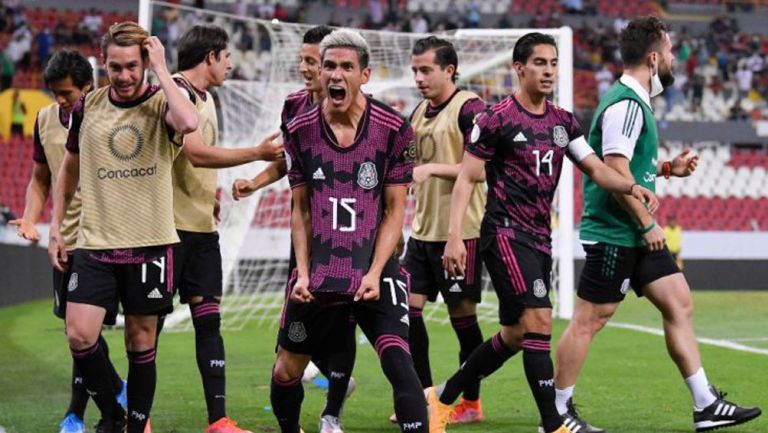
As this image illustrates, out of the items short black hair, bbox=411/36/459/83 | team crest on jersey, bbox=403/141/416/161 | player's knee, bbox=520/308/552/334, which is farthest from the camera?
short black hair, bbox=411/36/459/83

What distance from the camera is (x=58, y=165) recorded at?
6.96 m

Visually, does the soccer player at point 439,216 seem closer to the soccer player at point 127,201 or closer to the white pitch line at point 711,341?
the soccer player at point 127,201

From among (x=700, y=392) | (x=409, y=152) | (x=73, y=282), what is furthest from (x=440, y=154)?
(x=73, y=282)

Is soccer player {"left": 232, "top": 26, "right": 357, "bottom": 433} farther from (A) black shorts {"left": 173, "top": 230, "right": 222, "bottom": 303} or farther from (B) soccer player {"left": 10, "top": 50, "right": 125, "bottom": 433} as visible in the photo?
(B) soccer player {"left": 10, "top": 50, "right": 125, "bottom": 433}

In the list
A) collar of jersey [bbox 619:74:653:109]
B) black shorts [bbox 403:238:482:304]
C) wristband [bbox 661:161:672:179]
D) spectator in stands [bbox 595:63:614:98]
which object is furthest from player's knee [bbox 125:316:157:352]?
spectator in stands [bbox 595:63:614:98]

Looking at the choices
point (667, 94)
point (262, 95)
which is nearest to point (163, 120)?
point (262, 95)

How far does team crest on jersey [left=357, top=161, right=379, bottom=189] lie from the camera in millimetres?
5156

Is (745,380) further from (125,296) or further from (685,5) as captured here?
(685,5)

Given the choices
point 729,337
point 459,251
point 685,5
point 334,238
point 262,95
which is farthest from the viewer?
Answer: point 685,5

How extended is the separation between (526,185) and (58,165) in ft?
8.70

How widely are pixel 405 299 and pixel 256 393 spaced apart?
3.64 meters

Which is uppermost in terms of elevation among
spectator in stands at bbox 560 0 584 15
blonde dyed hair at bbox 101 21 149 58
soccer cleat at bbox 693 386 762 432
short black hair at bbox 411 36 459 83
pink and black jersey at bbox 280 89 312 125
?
spectator in stands at bbox 560 0 584 15

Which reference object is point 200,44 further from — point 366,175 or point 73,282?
point 366,175

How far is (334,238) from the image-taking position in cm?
517
